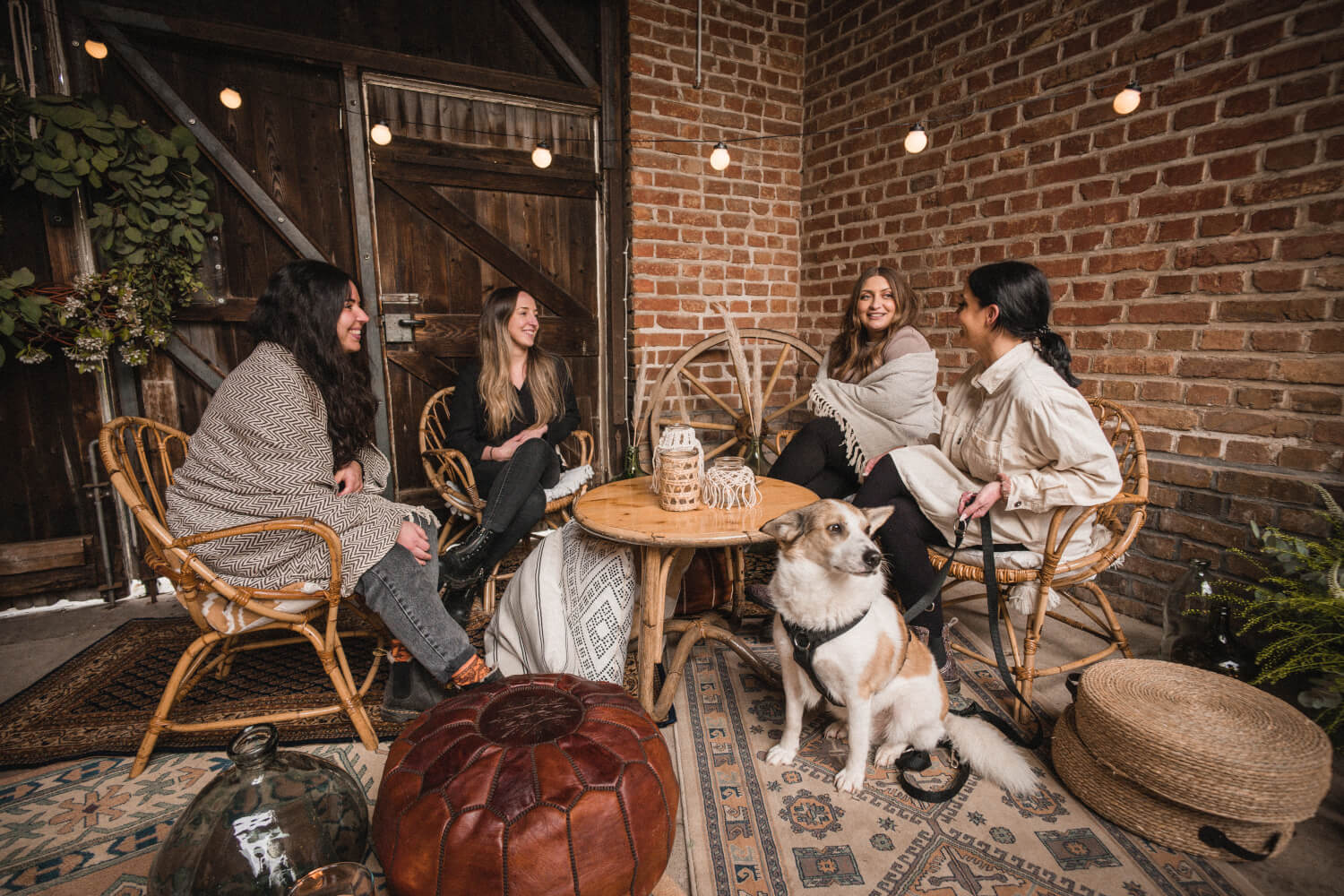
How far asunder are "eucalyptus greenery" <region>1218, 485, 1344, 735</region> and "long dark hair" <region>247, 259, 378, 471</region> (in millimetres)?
2655

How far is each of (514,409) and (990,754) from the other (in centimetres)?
225

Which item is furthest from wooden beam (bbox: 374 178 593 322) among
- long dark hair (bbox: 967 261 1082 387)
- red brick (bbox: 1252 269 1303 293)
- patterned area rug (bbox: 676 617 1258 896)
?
red brick (bbox: 1252 269 1303 293)

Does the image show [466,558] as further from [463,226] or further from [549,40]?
[549,40]

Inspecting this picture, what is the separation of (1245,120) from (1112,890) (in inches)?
95.8

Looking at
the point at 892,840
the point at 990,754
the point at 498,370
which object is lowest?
the point at 892,840

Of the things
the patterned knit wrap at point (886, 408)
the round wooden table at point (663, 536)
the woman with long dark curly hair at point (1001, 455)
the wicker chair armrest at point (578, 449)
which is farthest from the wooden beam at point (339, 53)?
the woman with long dark curly hair at point (1001, 455)

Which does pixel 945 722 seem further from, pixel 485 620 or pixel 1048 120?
pixel 1048 120

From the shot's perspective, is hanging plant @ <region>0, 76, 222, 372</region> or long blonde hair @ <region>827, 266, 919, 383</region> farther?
long blonde hair @ <region>827, 266, 919, 383</region>

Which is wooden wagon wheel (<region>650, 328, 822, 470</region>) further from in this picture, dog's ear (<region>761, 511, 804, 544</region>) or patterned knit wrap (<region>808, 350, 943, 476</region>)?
dog's ear (<region>761, 511, 804, 544</region>)

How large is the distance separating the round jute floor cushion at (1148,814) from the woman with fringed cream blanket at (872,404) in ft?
4.00

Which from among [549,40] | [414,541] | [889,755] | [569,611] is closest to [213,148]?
[549,40]

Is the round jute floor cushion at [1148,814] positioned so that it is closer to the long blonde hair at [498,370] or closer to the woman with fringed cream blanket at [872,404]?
the woman with fringed cream blanket at [872,404]

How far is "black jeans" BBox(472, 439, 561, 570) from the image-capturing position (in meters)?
2.41

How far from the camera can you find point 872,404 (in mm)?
2621
